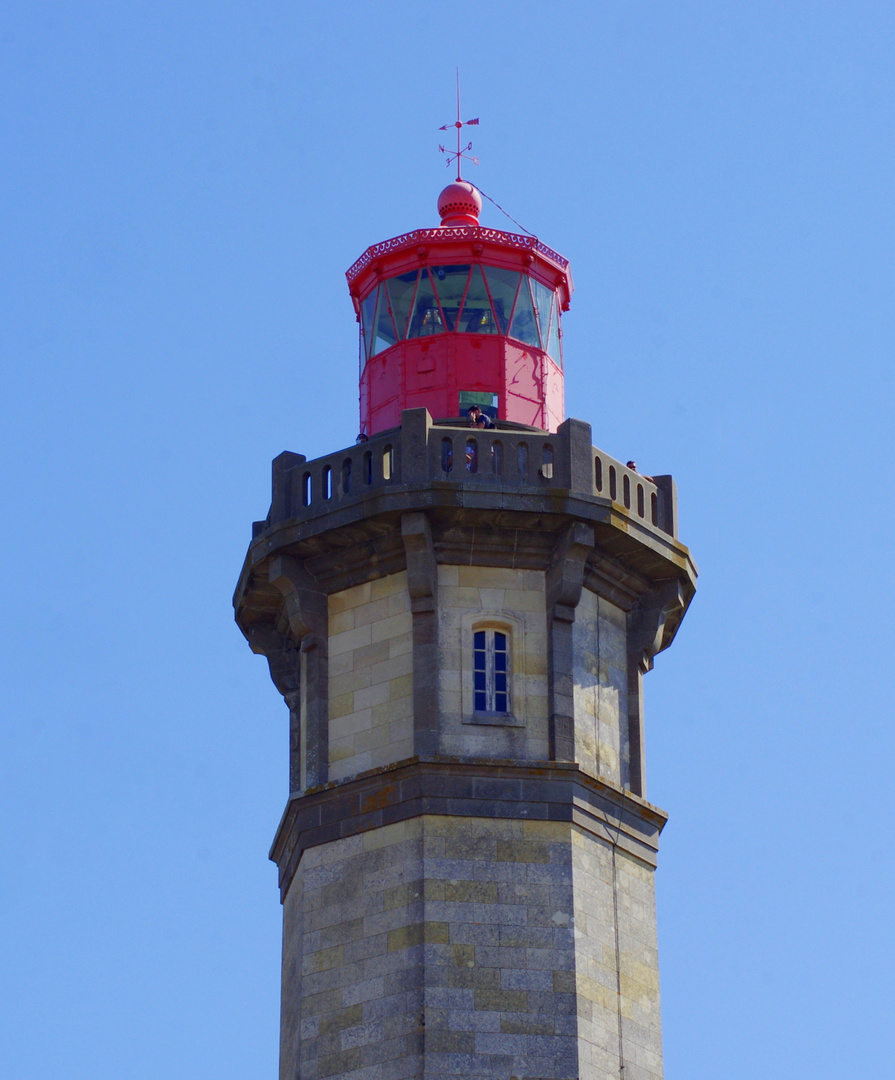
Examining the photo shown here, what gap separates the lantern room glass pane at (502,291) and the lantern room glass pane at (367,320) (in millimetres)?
1836

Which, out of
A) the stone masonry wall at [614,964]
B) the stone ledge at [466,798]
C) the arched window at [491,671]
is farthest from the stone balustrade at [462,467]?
the stone masonry wall at [614,964]

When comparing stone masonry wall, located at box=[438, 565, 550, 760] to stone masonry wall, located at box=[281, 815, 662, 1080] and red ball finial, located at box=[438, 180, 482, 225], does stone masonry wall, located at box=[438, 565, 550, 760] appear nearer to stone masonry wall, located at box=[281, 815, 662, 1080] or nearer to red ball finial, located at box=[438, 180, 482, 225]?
stone masonry wall, located at box=[281, 815, 662, 1080]

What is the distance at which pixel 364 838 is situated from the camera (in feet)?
132

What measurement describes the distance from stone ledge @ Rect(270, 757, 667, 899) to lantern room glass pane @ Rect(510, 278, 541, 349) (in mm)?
7136

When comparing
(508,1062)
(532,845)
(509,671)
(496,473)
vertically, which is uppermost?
(496,473)

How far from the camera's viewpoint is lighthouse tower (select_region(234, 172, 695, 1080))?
38.8m

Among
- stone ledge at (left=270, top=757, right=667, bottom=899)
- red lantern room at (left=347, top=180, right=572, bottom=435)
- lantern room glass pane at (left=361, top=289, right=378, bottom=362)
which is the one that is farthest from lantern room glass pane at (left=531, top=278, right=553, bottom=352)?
stone ledge at (left=270, top=757, right=667, bottom=899)

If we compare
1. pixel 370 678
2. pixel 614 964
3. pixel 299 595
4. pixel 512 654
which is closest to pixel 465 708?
pixel 512 654

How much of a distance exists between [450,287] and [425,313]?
53 centimetres

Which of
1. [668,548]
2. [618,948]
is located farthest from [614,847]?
[668,548]

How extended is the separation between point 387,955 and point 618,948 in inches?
124

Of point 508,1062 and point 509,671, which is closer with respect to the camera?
point 508,1062

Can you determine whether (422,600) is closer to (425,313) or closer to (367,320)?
(425,313)

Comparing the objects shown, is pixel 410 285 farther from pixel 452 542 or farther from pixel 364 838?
pixel 364 838
